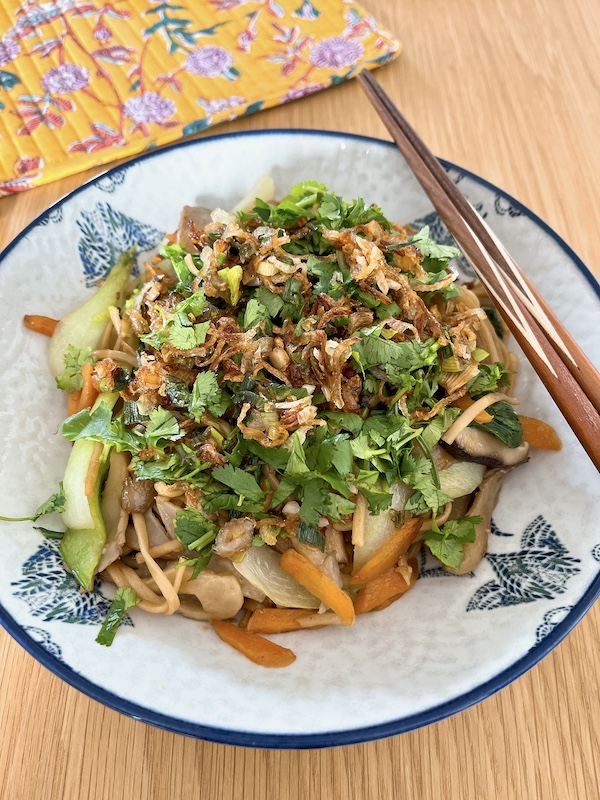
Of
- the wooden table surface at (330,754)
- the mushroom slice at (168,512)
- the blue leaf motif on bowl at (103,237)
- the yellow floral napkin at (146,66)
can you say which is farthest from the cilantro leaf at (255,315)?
the yellow floral napkin at (146,66)

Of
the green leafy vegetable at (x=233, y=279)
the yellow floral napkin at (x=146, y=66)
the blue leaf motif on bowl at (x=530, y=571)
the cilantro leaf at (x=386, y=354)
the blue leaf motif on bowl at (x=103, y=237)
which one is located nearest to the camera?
the blue leaf motif on bowl at (x=530, y=571)

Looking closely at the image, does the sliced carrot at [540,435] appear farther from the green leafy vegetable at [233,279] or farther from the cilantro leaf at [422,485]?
the green leafy vegetable at [233,279]

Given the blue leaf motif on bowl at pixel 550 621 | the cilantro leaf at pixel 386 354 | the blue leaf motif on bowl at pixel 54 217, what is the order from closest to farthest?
the blue leaf motif on bowl at pixel 550 621 < the cilantro leaf at pixel 386 354 < the blue leaf motif on bowl at pixel 54 217

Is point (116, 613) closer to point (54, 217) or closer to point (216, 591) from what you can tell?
point (216, 591)

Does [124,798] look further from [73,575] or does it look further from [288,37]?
[288,37]

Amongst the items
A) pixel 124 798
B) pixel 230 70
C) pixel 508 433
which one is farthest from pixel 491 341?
pixel 230 70

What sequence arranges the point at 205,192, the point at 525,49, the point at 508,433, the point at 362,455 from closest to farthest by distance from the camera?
the point at 362,455, the point at 508,433, the point at 205,192, the point at 525,49

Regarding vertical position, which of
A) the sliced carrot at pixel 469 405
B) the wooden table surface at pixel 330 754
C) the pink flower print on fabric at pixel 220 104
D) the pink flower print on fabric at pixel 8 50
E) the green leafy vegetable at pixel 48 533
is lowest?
the wooden table surface at pixel 330 754

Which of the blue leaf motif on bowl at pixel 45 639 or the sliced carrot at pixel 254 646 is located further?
the sliced carrot at pixel 254 646
